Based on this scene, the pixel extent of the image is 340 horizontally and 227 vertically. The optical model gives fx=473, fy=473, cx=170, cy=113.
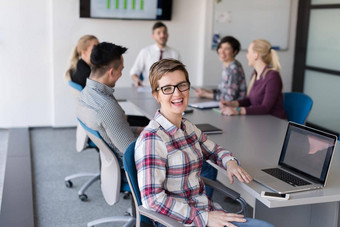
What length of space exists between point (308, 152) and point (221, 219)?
0.57 m

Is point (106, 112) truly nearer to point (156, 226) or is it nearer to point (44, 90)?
point (156, 226)

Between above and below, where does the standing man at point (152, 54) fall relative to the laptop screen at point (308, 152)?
above

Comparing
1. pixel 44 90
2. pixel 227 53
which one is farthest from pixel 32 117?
pixel 227 53

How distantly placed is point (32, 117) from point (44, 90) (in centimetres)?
39

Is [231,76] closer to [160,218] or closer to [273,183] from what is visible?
[273,183]

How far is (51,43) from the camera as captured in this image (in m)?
5.98

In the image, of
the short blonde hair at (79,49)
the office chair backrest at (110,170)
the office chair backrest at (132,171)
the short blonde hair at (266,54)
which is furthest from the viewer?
the short blonde hair at (79,49)

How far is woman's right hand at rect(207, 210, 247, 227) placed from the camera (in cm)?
198

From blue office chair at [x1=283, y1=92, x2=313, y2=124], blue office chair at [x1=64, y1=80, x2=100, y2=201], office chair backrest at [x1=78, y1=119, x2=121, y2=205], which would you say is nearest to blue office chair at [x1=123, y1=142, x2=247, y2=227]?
office chair backrest at [x1=78, y1=119, x2=121, y2=205]

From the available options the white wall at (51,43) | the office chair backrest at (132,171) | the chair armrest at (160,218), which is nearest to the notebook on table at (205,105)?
the office chair backrest at (132,171)

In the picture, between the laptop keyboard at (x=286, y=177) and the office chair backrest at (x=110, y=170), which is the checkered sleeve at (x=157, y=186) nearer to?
the laptop keyboard at (x=286, y=177)

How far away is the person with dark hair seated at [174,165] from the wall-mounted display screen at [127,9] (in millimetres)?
4100

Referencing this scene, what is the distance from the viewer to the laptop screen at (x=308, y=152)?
214 centimetres

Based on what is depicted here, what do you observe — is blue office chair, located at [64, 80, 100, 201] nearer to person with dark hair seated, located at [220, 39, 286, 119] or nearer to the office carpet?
the office carpet
